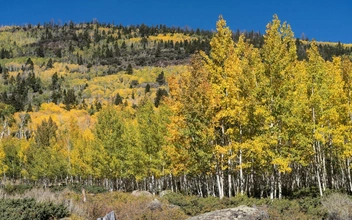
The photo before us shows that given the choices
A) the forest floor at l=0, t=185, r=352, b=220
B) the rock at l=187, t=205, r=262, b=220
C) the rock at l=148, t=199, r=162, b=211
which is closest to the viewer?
the rock at l=187, t=205, r=262, b=220

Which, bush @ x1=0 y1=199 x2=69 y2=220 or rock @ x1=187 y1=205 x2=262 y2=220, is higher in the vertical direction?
bush @ x1=0 y1=199 x2=69 y2=220

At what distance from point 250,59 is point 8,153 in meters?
58.0

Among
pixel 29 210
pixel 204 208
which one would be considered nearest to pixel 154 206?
pixel 204 208

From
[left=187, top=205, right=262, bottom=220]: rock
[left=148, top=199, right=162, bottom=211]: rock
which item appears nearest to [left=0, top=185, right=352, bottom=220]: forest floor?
[left=148, top=199, right=162, bottom=211]: rock

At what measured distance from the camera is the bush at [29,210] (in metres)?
13.5

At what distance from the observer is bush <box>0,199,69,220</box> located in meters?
13.5

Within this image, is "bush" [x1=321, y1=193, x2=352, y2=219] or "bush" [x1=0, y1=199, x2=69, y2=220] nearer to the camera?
"bush" [x1=0, y1=199, x2=69, y2=220]

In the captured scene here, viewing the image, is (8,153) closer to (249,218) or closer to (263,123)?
(263,123)

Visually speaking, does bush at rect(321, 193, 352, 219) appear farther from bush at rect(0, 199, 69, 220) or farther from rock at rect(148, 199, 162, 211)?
bush at rect(0, 199, 69, 220)

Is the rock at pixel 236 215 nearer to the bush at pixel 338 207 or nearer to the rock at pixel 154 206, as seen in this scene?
the bush at pixel 338 207

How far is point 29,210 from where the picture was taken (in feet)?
46.2

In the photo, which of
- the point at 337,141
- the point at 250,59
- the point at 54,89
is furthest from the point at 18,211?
the point at 54,89

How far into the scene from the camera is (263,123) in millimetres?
20406

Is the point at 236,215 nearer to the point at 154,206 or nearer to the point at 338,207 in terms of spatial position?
the point at 338,207
